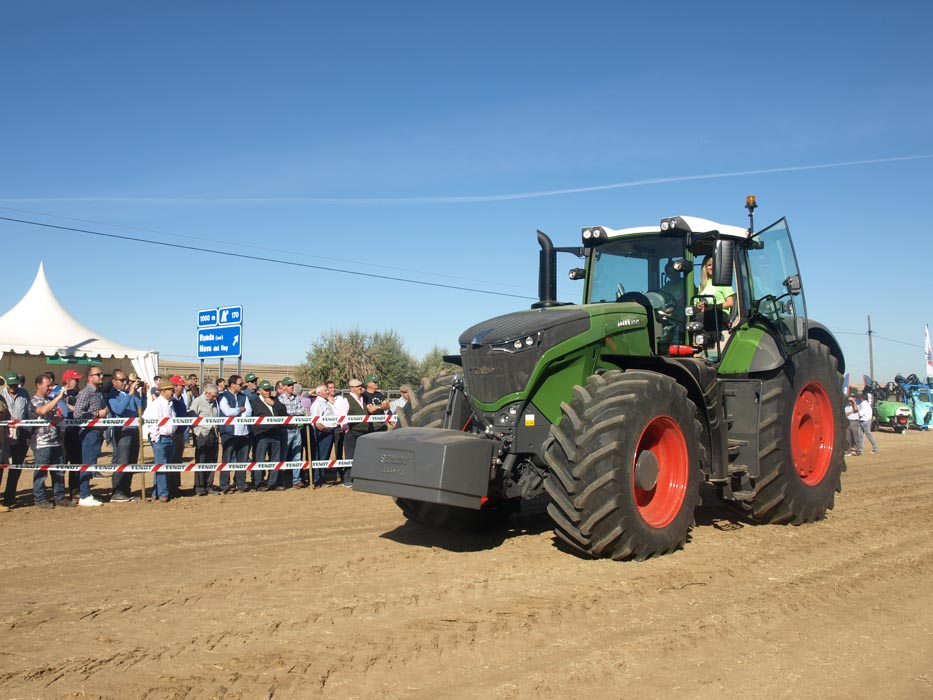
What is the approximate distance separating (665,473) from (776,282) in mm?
2775

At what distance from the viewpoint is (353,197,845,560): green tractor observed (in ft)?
19.9

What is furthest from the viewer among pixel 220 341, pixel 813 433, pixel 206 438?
pixel 220 341

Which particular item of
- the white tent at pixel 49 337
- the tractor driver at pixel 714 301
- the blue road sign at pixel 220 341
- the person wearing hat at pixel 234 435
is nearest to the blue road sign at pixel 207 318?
the blue road sign at pixel 220 341

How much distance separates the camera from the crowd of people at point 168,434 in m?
10.1

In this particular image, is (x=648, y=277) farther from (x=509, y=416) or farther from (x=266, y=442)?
(x=266, y=442)

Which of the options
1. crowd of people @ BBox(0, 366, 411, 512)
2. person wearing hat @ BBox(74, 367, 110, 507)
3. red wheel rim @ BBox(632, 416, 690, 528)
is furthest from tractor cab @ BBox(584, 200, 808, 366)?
person wearing hat @ BBox(74, 367, 110, 507)

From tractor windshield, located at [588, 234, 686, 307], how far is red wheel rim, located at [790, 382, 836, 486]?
6.06 feet

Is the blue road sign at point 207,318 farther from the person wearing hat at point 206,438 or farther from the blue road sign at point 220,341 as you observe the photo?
the person wearing hat at point 206,438

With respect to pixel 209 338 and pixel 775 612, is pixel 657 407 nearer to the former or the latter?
pixel 775 612

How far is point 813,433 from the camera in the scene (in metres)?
8.56

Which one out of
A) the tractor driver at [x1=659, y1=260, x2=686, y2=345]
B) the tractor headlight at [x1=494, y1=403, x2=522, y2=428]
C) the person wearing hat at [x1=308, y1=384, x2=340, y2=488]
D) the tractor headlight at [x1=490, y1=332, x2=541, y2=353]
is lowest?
the person wearing hat at [x1=308, y1=384, x2=340, y2=488]

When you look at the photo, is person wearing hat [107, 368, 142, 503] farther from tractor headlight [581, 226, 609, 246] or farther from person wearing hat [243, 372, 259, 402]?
tractor headlight [581, 226, 609, 246]

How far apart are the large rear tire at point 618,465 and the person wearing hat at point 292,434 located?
21.8 feet

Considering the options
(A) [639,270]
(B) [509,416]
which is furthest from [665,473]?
(A) [639,270]
